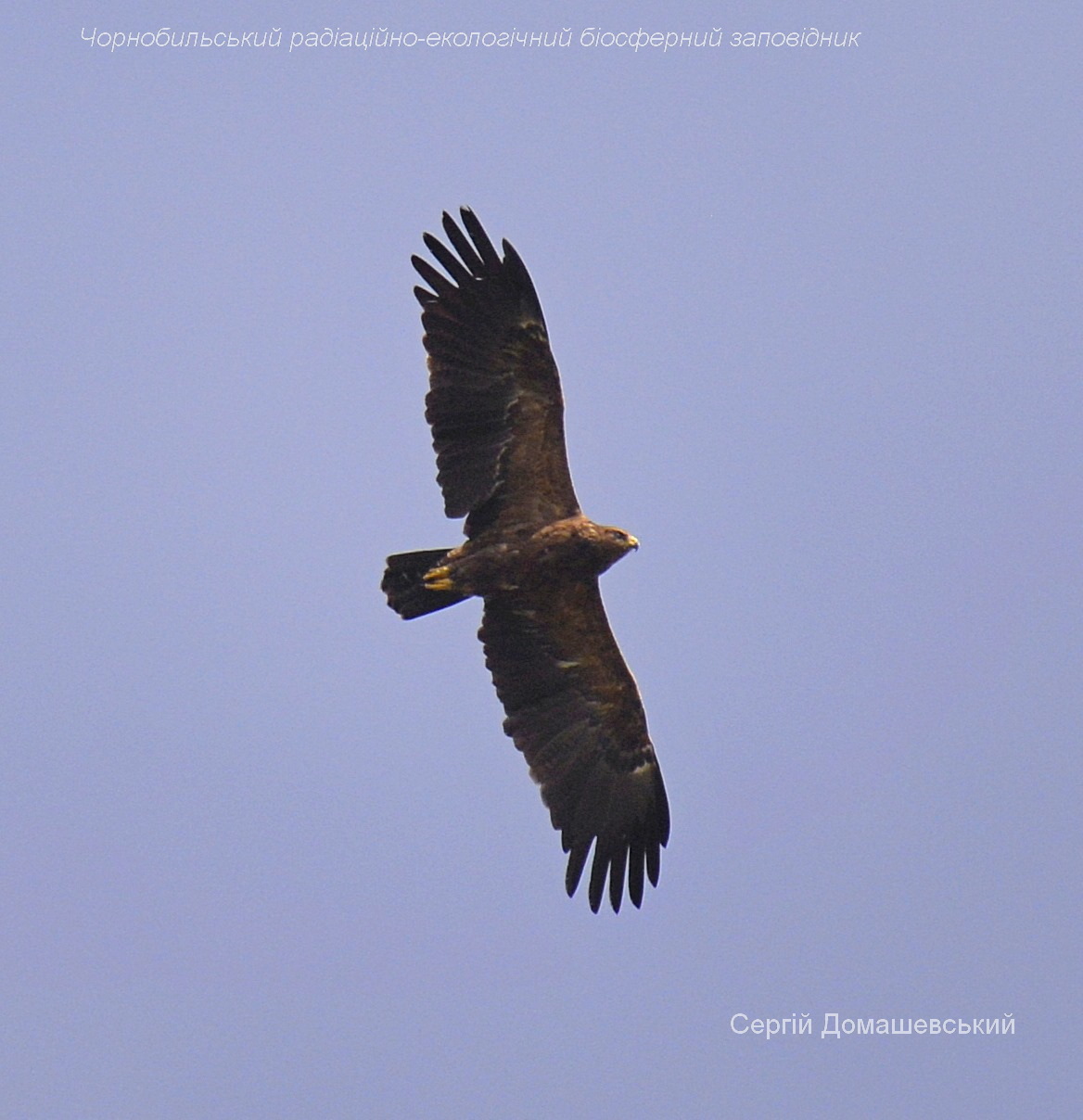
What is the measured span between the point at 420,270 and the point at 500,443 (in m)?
1.83

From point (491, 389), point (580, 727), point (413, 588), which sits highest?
point (491, 389)

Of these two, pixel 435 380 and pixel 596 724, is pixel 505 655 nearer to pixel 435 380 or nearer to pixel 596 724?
pixel 596 724

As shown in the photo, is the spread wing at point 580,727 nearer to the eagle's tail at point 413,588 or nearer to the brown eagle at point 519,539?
the brown eagle at point 519,539

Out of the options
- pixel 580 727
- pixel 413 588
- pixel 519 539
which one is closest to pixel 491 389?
pixel 519 539

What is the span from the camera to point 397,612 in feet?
65.1

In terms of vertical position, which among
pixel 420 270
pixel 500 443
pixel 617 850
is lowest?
pixel 617 850

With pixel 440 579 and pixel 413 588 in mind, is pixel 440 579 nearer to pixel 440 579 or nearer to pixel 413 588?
pixel 440 579

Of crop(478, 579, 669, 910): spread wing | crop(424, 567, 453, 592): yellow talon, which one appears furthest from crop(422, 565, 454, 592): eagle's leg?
crop(478, 579, 669, 910): spread wing

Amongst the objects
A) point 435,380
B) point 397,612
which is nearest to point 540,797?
point 397,612

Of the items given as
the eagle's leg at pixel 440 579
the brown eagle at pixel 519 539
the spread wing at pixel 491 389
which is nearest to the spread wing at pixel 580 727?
the brown eagle at pixel 519 539

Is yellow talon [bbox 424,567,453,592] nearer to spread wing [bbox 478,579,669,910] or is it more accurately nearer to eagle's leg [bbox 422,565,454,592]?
eagle's leg [bbox 422,565,454,592]

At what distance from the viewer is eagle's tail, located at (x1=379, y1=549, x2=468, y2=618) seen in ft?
65.1

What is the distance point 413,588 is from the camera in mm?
19859

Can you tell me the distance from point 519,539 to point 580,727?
2061mm
